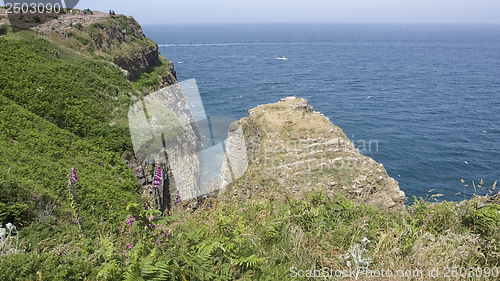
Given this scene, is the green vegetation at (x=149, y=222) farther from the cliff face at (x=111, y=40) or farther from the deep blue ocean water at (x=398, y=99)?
the deep blue ocean water at (x=398, y=99)

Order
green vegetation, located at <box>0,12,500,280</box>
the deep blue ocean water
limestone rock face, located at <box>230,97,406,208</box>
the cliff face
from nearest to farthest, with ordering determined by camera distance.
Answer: green vegetation, located at <box>0,12,500,280</box>, limestone rock face, located at <box>230,97,406,208</box>, the cliff face, the deep blue ocean water

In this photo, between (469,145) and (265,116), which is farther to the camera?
(469,145)

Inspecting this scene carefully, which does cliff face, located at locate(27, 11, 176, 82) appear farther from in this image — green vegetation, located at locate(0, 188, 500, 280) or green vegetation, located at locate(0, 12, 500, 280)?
green vegetation, located at locate(0, 188, 500, 280)

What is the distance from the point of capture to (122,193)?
627 inches

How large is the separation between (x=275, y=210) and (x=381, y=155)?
149 ft

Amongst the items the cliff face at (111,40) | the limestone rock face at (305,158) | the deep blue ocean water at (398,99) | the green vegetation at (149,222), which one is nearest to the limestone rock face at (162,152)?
the green vegetation at (149,222)

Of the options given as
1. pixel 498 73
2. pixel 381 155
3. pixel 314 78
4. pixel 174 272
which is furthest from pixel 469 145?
pixel 498 73

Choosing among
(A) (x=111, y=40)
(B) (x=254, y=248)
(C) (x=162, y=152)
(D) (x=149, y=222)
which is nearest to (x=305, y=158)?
(C) (x=162, y=152)

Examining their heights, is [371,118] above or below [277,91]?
below

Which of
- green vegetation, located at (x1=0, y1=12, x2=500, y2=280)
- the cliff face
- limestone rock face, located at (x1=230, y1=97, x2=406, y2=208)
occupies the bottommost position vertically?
limestone rock face, located at (x1=230, y1=97, x2=406, y2=208)

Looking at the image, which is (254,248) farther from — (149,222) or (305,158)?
(305,158)

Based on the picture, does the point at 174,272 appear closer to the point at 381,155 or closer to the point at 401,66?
the point at 381,155

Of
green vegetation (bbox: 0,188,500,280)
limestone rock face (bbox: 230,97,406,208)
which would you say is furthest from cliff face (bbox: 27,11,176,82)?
green vegetation (bbox: 0,188,500,280)

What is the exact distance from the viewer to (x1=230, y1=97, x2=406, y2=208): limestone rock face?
2378 centimetres
